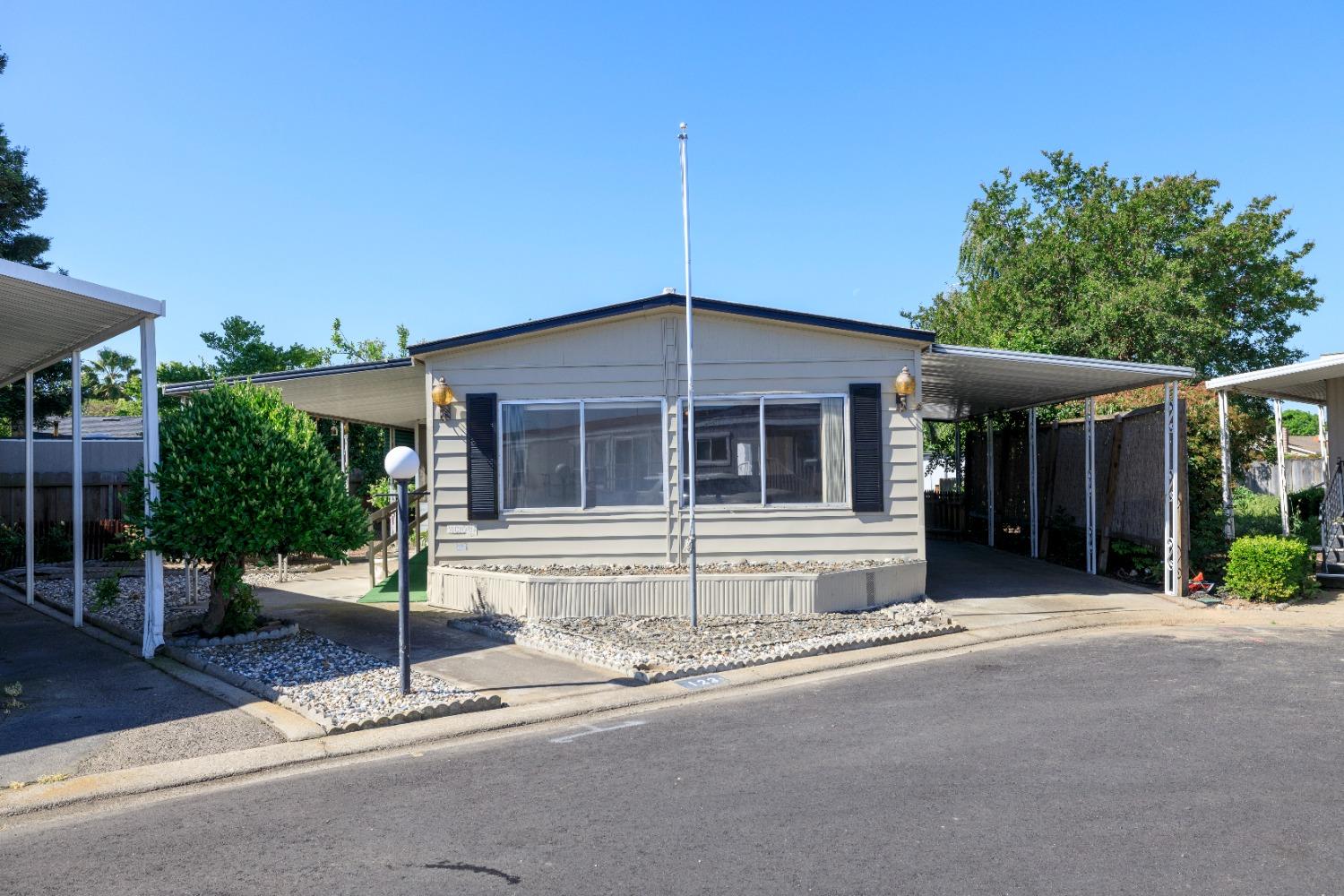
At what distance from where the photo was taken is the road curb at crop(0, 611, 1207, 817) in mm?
5230

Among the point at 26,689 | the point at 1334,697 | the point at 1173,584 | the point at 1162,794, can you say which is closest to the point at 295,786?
the point at 26,689

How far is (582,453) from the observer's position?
10.9 m

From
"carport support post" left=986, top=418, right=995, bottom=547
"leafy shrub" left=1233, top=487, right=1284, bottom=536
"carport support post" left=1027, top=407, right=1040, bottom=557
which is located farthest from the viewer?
"carport support post" left=986, top=418, right=995, bottom=547

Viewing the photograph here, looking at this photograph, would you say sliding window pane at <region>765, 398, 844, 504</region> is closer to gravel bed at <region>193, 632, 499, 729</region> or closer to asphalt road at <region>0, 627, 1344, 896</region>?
asphalt road at <region>0, 627, 1344, 896</region>

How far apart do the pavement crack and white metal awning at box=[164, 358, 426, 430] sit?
262 inches

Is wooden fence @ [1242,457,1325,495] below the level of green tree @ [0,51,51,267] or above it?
below

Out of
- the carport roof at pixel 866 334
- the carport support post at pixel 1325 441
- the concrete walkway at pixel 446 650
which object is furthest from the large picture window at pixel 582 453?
the carport support post at pixel 1325 441

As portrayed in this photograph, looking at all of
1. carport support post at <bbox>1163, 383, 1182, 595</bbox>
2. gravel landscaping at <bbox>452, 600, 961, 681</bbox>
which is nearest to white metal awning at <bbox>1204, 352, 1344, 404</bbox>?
carport support post at <bbox>1163, 383, 1182, 595</bbox>

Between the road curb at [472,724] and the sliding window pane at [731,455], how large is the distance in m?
2.69

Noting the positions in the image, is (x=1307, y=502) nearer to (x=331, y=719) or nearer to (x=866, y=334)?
(x=866, y=334)

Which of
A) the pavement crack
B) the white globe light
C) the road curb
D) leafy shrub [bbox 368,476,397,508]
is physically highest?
the white globe light

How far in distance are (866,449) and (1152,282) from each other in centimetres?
1717

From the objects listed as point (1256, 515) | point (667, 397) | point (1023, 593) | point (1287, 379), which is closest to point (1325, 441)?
point (1287, 379)

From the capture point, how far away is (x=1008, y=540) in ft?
58.3
